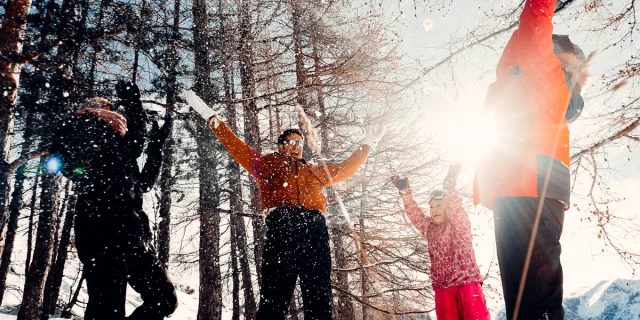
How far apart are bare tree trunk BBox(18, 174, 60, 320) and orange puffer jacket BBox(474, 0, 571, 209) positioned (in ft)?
21.4

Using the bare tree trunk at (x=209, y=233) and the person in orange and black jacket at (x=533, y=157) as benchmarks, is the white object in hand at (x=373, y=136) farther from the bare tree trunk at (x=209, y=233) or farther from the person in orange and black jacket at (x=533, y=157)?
the bare tree trunk at (x=209, y=233)

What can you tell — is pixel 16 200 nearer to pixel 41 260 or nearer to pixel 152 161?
pixel 41 260

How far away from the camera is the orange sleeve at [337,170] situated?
9.98ft

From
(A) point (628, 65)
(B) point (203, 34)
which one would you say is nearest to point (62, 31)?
(B) point (203, 34)

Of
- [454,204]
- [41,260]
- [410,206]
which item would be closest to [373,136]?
[410,206]

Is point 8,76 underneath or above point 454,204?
above

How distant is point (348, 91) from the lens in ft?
22.6

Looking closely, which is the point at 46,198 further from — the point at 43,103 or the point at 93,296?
the point at 93,296

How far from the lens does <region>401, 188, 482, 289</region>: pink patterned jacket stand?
3115mm

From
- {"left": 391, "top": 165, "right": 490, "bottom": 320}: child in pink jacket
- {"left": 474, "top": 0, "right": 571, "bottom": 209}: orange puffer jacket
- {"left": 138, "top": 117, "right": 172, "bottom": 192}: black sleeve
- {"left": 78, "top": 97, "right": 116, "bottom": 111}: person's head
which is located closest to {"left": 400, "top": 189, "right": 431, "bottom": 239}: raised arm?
{"left": 391, "top": 165, "right": 490, "bottom": 320}: child in pink jacket

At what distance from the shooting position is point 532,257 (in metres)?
1.32

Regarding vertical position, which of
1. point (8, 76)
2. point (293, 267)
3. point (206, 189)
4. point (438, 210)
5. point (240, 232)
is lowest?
point (293, 267)

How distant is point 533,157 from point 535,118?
165 mm

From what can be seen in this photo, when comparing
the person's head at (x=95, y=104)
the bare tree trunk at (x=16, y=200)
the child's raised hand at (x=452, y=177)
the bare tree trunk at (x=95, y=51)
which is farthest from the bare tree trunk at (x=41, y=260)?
the child's raised hand at (x=452, y=177)
